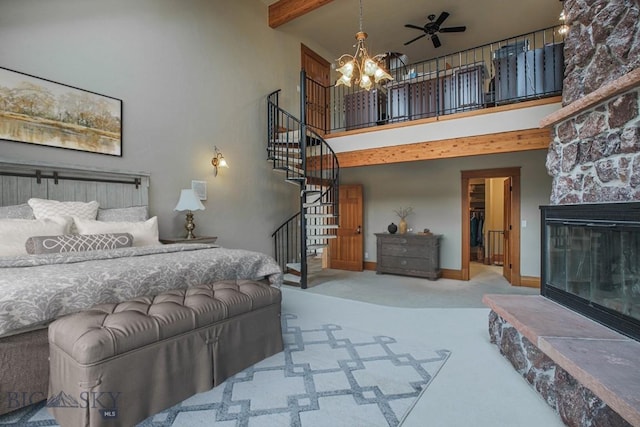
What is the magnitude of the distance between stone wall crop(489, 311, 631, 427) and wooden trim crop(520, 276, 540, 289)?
3319 millimetres

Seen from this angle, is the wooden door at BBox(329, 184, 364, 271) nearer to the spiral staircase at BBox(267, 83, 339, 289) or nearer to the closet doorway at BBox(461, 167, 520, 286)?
the spiral staircase at BBox(267, 83, 339, 289)

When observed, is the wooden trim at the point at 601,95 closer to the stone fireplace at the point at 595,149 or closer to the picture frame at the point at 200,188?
the stone fireplace at the point at 595,149

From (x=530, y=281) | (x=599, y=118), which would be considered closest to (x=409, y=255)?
(x=530, y=281)

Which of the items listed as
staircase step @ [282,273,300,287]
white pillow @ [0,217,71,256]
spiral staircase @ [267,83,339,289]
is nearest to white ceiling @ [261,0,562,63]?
spiral staircase @ [267,83,339,289]

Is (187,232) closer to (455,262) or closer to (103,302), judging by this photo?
(103,302)

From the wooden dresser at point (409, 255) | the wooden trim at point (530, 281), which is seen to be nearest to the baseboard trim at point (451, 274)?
the wooden dresser at point (409, 255)

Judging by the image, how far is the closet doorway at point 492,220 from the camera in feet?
18.0

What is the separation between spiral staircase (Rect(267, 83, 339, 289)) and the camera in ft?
16.9

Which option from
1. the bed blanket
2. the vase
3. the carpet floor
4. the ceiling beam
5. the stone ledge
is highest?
the ceiling beam

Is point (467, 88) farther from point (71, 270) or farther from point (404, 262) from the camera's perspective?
point (71, 270)

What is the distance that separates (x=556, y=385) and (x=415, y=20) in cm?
687

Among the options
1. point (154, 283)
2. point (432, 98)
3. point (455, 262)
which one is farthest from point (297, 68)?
point (154, 283)

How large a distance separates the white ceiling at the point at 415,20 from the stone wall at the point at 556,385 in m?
5.98

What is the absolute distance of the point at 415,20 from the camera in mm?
6523
